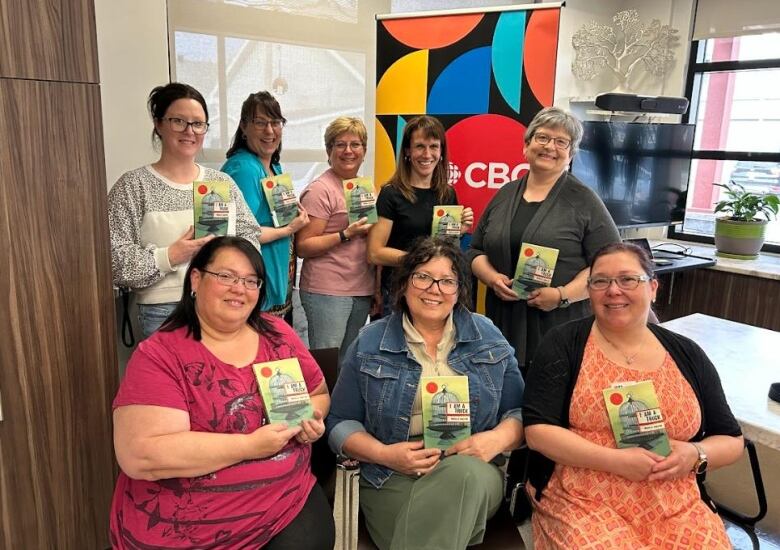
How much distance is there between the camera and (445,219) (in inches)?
99.8

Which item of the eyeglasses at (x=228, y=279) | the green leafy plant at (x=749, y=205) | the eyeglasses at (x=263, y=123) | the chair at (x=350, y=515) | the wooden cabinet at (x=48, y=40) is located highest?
the wooden cabinet at (x=48, y=40)

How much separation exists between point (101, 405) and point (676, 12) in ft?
15.6

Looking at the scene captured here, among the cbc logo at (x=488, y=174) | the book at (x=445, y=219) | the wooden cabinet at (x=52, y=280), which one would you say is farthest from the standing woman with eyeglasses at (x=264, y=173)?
Result: the cbc logo at (x=488, y=174)

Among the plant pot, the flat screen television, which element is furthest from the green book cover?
the plant pot

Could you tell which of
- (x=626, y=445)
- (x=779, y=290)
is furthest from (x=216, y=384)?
(x=779, y=290)

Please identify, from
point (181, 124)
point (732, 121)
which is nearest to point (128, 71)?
point (181, 124)

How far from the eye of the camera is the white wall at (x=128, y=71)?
9.08ft

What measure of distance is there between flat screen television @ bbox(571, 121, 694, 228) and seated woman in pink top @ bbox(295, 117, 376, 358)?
6.27ft

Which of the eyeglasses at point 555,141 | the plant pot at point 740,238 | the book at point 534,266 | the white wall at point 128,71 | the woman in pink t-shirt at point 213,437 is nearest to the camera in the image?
the woman in pink t-shirt at point 213,437

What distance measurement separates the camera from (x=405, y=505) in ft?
5.10

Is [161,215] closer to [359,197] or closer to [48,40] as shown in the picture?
[48,40]

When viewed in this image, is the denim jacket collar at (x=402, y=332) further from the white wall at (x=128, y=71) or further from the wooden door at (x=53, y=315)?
the white wall at (x=128, y=71)

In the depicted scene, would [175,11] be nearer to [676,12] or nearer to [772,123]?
[676,12]

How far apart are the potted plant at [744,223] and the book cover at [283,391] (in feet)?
12.6
